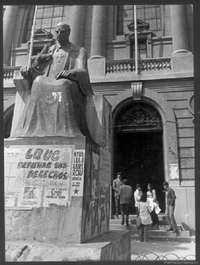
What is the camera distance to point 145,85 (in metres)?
14.3

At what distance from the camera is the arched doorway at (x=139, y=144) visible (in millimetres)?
13961

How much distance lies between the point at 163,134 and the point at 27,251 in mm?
11697

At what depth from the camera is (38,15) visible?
17.8 m

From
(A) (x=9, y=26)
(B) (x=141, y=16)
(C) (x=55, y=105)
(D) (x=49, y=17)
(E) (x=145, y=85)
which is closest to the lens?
(C) (x=55, y=105)

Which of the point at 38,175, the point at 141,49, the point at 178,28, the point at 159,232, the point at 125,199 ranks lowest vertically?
the point at 159,232

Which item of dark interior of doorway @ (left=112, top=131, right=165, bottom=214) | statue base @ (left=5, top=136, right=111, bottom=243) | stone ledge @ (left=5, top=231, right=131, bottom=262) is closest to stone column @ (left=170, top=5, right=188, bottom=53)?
dark interior of doorway @ (left=112, top=131, right=165, bottom=214)

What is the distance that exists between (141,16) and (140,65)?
4441 mm

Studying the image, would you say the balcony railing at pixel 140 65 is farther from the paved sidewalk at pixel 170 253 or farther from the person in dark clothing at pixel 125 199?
the paved sidewalk at pixel 170 253

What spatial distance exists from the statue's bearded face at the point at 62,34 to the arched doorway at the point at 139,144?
9.96 metres

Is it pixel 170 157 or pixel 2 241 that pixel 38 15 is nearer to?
pixel 170 157

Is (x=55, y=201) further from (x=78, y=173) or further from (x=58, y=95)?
(x=58, y=95)

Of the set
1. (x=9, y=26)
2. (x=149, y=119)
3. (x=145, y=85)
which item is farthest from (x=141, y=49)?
(x=9, y=26)

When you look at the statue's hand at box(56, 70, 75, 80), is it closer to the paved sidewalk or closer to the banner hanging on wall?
the banner hanging on wall

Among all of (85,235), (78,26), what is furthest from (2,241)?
(78,26)
